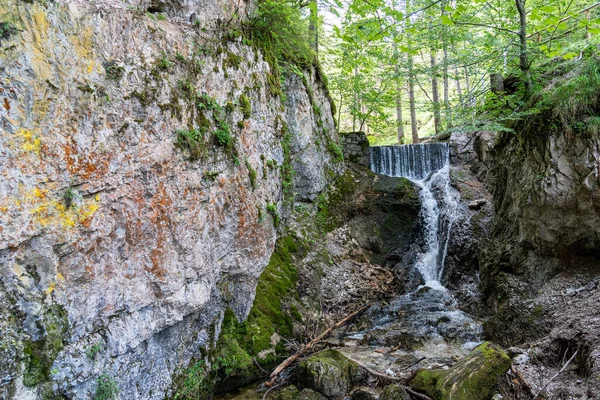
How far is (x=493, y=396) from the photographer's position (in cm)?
414

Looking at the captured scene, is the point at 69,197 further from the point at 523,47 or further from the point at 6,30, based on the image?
the point at 523,47

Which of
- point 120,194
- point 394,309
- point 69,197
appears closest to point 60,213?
point 69,197

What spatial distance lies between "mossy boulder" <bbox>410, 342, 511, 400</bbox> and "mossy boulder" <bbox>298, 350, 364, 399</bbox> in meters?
1.11

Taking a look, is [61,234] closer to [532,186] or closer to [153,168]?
[153,168]

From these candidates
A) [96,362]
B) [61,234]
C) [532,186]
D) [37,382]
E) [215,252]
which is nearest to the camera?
[37,382]

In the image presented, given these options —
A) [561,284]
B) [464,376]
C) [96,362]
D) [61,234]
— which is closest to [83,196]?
[61,234]

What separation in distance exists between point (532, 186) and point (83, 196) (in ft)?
23.4

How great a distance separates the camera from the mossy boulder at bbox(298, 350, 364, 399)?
5230 mm

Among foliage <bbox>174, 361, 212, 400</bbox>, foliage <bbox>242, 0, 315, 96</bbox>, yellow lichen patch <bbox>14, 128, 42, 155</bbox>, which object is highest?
foliage <bbox>242, 0, 315, 96</bbox>

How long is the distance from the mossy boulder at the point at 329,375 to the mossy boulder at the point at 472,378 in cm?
111

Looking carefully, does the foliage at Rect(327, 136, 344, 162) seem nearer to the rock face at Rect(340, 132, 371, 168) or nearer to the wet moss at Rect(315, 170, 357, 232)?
the wet moss at Rect(315, 170, 357, 232)

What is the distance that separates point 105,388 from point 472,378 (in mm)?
4280

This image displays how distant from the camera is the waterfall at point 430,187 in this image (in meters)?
9.36

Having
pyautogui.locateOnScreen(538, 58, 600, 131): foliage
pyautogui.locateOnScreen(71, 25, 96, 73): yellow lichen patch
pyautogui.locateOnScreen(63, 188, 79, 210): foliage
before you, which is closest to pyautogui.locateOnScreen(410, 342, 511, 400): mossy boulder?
pyautogui.locateOnScreen(538, 58, 600, 131): foliage
